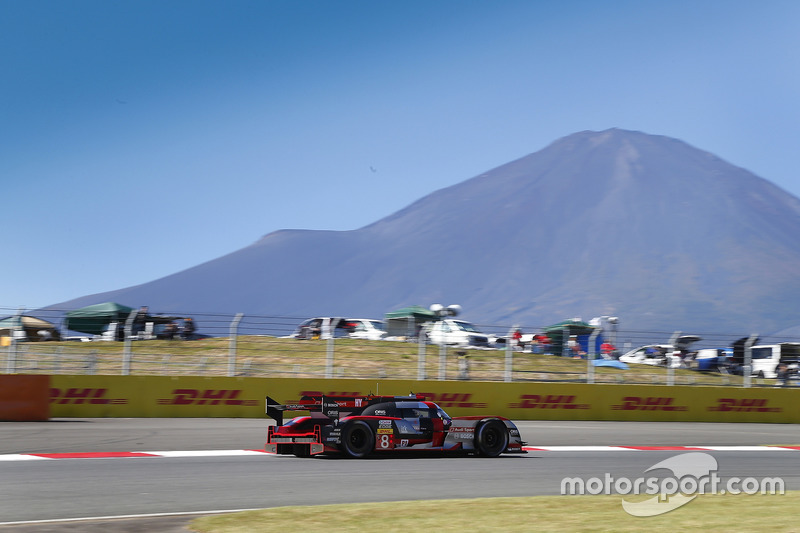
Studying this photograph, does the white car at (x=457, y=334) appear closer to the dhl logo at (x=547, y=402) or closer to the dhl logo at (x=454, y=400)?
the dhl logo at (x=454, y=400)

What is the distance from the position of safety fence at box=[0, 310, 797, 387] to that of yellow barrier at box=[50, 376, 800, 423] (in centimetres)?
38

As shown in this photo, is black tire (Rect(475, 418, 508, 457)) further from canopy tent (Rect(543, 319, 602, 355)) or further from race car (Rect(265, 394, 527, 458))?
canopy tent (Rect(543, 319, 602, 355))

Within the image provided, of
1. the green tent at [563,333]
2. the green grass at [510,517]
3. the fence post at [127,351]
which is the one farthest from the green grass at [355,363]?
the green grass at [510,517]

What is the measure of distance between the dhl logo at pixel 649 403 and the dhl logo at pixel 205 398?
9075mm

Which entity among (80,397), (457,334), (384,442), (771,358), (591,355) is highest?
(457,334)

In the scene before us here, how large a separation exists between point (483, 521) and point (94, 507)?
3.44 meters

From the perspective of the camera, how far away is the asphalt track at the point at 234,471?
7934 mm

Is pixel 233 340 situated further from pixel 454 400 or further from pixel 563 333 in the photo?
pixel 563 333

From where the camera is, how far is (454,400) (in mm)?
20297

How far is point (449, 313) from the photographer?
29.1 meters

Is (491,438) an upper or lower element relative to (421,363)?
lower

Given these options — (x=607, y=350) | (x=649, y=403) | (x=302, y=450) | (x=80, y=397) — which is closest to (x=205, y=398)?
(x=80, y=397)

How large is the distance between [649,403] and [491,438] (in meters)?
10.5

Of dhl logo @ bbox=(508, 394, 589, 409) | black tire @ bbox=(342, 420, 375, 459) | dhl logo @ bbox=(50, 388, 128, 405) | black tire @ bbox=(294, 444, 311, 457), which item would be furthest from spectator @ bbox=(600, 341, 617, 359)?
black tire @ bbox=(294, 444, 311, 457)
